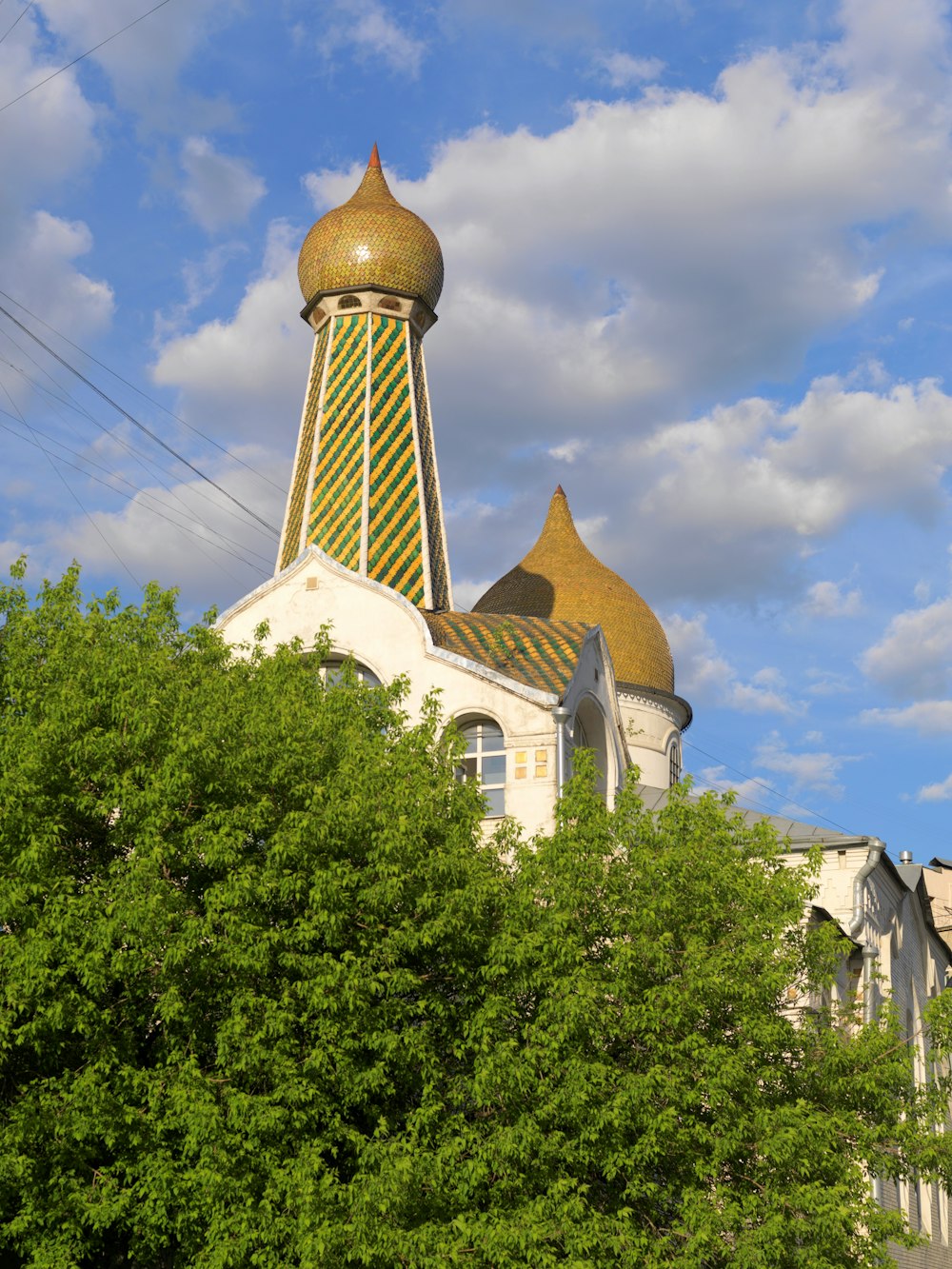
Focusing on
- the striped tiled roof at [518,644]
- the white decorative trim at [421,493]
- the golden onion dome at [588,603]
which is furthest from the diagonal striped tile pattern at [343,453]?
the golden onion dome at [588,603]

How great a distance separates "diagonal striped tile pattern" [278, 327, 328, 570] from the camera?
80.4 feet

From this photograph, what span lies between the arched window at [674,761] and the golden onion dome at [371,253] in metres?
11.6

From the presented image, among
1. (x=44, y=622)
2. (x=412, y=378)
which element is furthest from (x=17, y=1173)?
(x=412, y=378)

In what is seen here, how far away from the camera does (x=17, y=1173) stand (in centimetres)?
1255

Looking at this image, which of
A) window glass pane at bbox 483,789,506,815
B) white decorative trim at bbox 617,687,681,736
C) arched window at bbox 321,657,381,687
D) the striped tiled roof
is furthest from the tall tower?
white decorative trim at bbox 617,687,681,736

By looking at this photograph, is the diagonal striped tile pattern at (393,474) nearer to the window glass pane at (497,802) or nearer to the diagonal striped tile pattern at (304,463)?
the diagonal striped tile pattern at (304,463)

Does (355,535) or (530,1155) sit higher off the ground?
(355,535)

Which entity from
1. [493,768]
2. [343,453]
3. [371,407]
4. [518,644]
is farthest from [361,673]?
[371,407]

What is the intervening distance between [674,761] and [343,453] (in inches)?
481

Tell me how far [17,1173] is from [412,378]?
1562 centimetres

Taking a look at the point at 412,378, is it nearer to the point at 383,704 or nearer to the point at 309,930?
the point at 383,704

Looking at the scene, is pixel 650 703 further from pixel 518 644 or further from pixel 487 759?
pixel 487 759

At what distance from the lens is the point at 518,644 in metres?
21.7

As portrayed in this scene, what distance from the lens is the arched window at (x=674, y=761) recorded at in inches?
1308
